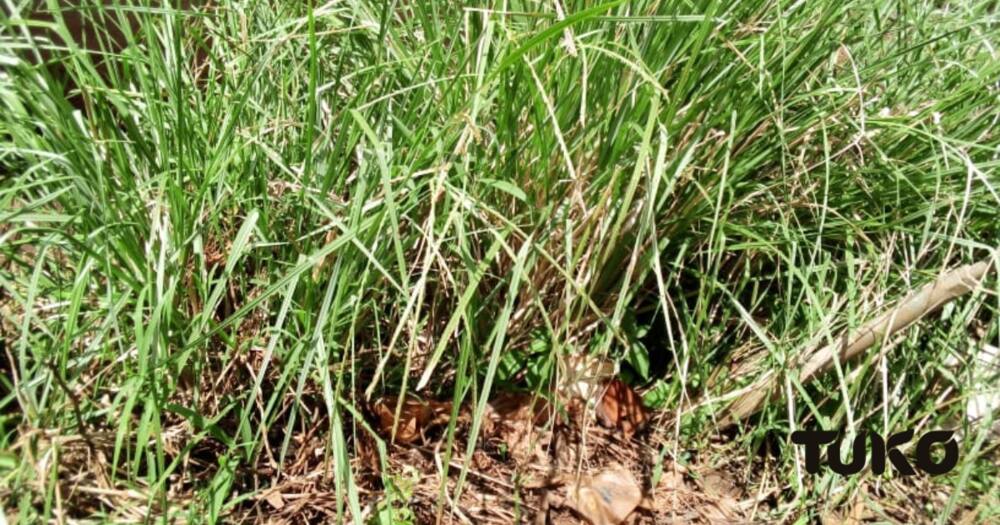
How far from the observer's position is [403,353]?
65.8 inches

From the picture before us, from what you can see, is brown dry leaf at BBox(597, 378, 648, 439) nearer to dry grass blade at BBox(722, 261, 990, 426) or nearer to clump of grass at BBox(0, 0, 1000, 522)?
clump of grass at BBox(0, 0, 1000, 522)

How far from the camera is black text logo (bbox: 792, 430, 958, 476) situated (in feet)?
5.65

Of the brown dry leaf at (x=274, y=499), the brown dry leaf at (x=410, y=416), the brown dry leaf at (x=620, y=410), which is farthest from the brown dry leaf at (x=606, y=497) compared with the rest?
the brown dry leaf at (x=274, y=499)

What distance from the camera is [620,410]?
71.5 inches

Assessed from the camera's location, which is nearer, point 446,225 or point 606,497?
point 446,225

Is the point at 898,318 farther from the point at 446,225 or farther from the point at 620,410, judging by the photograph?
the point at 446,225

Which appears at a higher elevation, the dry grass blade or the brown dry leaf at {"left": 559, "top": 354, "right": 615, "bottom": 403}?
the dry grass blade

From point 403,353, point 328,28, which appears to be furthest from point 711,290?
point 328,28

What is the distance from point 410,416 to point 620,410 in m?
0.44

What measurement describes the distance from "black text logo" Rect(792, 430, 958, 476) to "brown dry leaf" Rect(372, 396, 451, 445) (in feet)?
2.27

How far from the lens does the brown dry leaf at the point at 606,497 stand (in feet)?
5.46

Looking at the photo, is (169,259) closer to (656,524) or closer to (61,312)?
(61,312)

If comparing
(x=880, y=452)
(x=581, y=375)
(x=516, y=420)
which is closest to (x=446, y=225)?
(x=581, y=375)

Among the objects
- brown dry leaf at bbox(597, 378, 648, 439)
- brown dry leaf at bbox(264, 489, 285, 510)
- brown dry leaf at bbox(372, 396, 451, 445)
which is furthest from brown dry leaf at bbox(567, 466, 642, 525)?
brown dry leaf at bbox(264, 489, 285, 510)
